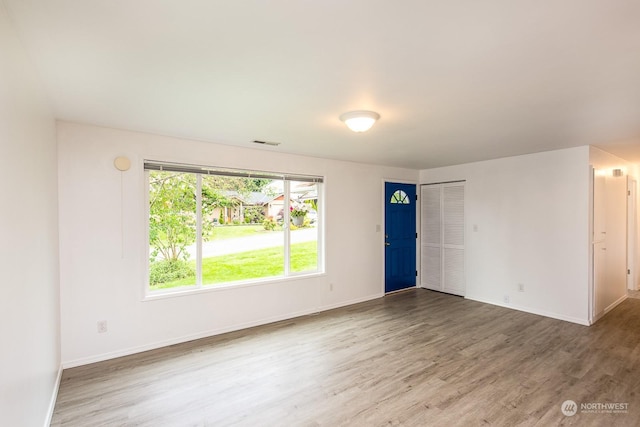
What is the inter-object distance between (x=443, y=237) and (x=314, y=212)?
2607mm

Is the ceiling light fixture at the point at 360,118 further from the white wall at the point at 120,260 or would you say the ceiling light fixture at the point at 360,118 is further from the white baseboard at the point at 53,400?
the white baseboard at the point at 53,400

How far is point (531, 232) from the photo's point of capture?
445 centimetres

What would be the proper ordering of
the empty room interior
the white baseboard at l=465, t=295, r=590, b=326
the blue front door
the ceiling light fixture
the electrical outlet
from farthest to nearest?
the blue front door, the white baseboard at l=465, t=295, r=590, b=326, the electrical outlet, the ceiling light fixture, the empty room interior

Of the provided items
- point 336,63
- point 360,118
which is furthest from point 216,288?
point 336,63

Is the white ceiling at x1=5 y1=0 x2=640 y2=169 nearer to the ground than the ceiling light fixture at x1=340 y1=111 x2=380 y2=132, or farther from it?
farther from it

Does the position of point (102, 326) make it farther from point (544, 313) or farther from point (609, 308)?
point (609, 308)

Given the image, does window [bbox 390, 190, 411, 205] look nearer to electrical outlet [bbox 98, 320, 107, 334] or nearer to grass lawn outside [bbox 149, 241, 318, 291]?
grass lawn outside [bbox 149, 241, 318, 291]

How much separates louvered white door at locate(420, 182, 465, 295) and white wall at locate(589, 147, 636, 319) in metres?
1.77

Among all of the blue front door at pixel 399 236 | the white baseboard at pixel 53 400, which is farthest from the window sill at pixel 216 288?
the blue front door at pixel 399 236

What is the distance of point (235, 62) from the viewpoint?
182 cm

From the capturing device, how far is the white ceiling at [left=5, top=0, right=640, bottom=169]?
4.48 ft

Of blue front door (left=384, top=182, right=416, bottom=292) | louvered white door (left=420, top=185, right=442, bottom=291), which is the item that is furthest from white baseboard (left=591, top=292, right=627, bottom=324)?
blue front door (left=384, top=182, right=416, bottom=292)

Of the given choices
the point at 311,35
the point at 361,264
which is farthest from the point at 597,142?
the point at 311,35

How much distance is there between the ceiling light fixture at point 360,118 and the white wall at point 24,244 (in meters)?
2.12
